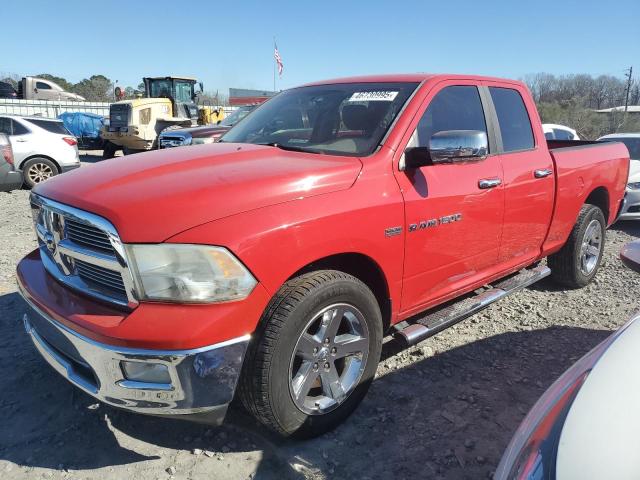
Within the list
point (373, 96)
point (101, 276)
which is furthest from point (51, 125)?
point (101, 276)

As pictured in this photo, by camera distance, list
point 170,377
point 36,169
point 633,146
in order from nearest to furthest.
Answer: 1. point 170,377
2. point 633,146
3. point 36,169

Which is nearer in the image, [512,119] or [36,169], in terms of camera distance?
[512,119]

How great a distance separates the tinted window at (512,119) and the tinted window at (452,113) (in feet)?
0.90

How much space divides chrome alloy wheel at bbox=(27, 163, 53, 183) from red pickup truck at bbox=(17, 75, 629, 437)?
8.17m

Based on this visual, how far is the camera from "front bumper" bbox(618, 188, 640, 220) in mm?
7871

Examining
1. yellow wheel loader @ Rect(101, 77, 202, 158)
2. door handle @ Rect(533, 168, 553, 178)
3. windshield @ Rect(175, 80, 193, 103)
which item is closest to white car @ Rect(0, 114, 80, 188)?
yellow wheel loader @ Rect(101, 77, 202, 158)

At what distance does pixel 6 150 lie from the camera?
31.6ft

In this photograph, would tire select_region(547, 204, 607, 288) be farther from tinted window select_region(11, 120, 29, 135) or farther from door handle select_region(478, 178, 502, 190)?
tinted window select_region(11, 120, 29, 135)

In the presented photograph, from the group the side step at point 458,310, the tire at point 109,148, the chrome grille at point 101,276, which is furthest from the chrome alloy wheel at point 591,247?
the tire at point 109,148

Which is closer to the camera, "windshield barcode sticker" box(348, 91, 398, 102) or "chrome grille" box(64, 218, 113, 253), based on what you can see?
"chrome grille" box(64, 218, 113, 253)

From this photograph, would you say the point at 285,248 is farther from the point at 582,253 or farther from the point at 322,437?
the point at 582,253

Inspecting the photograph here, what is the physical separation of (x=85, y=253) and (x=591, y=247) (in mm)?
4854

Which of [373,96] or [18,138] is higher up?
[373,96]

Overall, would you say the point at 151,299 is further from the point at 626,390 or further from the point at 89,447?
the point at 626,390
